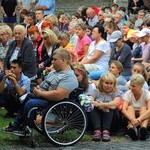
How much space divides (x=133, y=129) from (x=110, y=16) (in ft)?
26.0

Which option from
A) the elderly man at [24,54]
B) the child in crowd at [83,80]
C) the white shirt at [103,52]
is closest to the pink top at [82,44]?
the white shirt at [103,52]

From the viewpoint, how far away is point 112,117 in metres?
10.1

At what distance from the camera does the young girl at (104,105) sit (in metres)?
9.84

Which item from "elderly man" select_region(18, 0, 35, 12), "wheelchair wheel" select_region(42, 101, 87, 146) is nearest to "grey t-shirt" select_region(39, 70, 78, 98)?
"wheelchair wheel" select_region(42, 101, 87, 146)

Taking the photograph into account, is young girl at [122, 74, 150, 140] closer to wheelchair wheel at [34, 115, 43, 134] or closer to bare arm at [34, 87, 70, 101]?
bare arm at [34, 87, 70, 101]

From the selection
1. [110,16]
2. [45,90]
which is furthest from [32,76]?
[110,16]

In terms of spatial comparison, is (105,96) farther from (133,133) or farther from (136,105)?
(133,133)

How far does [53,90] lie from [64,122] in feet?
1.75

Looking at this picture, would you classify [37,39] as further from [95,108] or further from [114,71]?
[95,108]

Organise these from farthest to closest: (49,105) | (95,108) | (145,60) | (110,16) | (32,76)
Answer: (110,16) → (145,60) → (32,76) → (95,108) → (49,105)

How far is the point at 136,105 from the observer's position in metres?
10.3

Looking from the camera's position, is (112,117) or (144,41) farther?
(144,41)

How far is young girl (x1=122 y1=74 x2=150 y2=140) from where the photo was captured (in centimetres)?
994

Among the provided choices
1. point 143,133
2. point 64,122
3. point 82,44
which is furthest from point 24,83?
point 82,44
